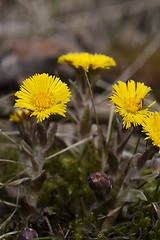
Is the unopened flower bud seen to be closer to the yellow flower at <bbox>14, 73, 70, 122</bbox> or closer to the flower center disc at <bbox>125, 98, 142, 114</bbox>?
the yellow flower at <bbox>14, 73, 70, 122</bbox>

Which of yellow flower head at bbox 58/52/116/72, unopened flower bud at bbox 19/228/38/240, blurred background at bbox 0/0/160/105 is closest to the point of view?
unopened flower bud at bbox 19/228/38/240

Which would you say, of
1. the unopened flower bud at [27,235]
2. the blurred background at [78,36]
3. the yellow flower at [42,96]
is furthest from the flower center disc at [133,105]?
the blurred background at [78,36]

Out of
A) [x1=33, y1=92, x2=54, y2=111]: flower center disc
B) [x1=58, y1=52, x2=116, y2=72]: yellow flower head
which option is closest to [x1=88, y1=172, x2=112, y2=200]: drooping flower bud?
[x1=33, y1=92, x2=54, y2=111]: flower center disc

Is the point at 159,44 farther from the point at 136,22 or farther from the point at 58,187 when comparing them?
the point at 58,187

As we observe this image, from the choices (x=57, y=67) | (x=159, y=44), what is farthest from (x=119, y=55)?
(x=57, y=67)

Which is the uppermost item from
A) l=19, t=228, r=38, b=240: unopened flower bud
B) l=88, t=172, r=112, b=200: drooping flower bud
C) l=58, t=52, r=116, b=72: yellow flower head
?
l=58, t=52, r=116, b=72: yellow flower head
